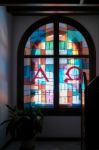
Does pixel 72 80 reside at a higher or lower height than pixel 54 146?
higher

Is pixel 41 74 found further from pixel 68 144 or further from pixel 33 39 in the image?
pixel 68 144

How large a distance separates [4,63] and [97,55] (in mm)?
2258

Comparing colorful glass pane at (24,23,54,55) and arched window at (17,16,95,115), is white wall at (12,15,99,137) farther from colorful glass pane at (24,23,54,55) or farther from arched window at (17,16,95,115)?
colorful glass pane at (24,23,54,55)

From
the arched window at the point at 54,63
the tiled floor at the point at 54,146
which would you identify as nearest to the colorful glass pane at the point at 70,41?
the arched window at the point at 54,63

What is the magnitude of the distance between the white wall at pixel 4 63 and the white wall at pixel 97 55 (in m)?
0.49

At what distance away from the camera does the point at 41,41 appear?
24.8ft

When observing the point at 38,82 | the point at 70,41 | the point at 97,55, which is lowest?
the point at 38,82

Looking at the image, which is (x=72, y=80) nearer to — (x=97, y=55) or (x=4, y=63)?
(x=97, y=55)

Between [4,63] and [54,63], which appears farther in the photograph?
[54,63]

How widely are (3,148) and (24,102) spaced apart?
1448 millimetres

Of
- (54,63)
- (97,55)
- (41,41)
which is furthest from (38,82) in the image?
(97,55)

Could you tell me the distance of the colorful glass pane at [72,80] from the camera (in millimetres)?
7422

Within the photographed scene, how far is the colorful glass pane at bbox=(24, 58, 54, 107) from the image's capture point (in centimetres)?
744

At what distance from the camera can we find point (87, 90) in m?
2.71
